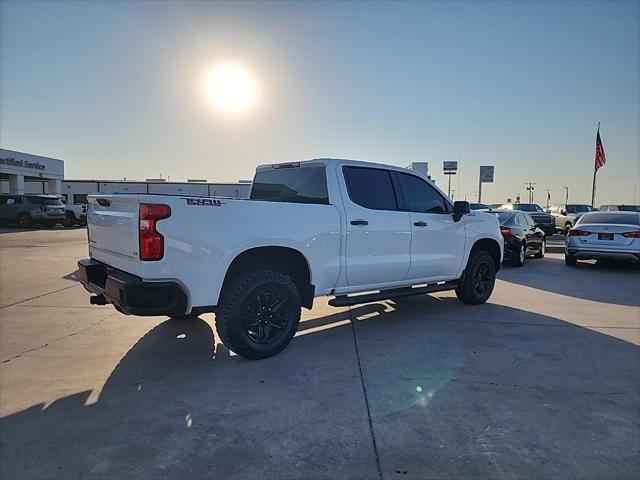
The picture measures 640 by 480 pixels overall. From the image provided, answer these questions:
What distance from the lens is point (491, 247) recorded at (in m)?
7.09

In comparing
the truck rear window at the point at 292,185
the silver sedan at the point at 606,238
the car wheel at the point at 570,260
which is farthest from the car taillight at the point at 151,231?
the car wheel at the point at 570,260

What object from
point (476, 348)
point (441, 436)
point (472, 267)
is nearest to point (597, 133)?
point (472, 267)

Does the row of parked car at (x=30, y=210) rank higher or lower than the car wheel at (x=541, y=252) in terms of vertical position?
higher

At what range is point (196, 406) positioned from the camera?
337cm

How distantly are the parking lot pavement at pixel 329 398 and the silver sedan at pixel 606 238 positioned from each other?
5166mm

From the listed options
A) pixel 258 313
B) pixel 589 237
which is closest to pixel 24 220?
pixel 258 313

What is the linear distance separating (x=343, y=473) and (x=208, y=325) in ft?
11.1

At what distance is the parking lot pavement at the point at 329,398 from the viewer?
2668 millimetres

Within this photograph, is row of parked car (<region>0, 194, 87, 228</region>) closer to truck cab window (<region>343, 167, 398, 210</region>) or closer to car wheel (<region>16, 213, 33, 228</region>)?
car wheel (<region>16, 213, 33, 228</region>)

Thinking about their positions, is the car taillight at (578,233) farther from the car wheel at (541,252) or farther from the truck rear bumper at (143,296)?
the truck rear bumper at (143,296)

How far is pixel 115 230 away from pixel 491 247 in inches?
220

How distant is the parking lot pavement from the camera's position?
267 cm

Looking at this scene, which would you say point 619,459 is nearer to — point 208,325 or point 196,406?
point 196,406

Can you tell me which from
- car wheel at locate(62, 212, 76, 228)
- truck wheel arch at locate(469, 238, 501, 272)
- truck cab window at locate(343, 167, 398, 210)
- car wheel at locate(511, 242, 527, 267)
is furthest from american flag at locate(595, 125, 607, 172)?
car wheel at locate(62, 212, 76, 228)
